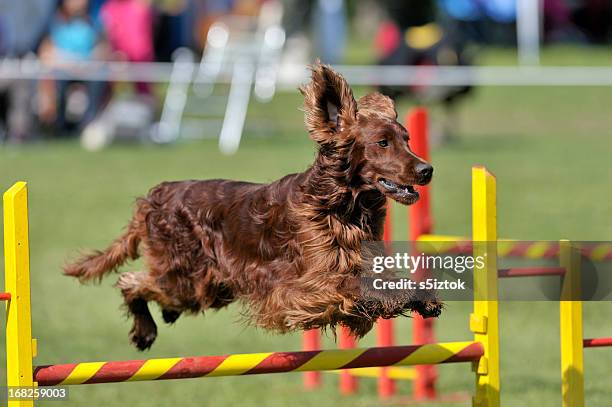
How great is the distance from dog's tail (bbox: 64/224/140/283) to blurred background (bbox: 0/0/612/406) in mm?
1502

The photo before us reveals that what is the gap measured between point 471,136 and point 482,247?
13.8 m

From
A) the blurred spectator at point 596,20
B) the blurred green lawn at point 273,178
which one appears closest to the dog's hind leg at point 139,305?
the blurred green lawn at point 273,178

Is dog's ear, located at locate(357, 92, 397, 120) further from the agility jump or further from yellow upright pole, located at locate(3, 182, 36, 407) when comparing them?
yellow upright pole, located at locate(3, 182, 36, 407)

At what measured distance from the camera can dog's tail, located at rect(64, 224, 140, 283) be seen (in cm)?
544

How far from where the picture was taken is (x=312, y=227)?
4551 millimetres

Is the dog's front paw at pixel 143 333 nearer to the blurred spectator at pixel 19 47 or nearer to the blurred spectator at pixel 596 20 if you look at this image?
the blurred spectator at pixel 19 47

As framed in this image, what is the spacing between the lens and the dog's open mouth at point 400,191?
4.29m

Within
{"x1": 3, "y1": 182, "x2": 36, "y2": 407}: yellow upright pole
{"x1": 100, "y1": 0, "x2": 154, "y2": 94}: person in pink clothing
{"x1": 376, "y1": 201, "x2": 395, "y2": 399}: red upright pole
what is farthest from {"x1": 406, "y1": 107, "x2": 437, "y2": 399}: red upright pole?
{"x1": 100, "y1": 0, "x2": 154, "y2": 94}: person in pink clothing

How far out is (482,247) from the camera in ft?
15.3

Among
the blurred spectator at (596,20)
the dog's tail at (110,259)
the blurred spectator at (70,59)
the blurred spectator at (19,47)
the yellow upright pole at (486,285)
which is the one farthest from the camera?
the blurred spectator at (596,20)

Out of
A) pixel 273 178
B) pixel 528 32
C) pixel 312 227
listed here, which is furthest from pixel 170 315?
pixel 528 32

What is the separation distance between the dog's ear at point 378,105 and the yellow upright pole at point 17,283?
1.36m

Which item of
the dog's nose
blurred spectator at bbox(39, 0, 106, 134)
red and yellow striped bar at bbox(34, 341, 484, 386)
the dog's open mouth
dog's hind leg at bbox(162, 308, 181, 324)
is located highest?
blurred spectator at bbox(39, 0, 106, 134)

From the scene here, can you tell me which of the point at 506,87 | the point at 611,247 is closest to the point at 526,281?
the point at 611,247
